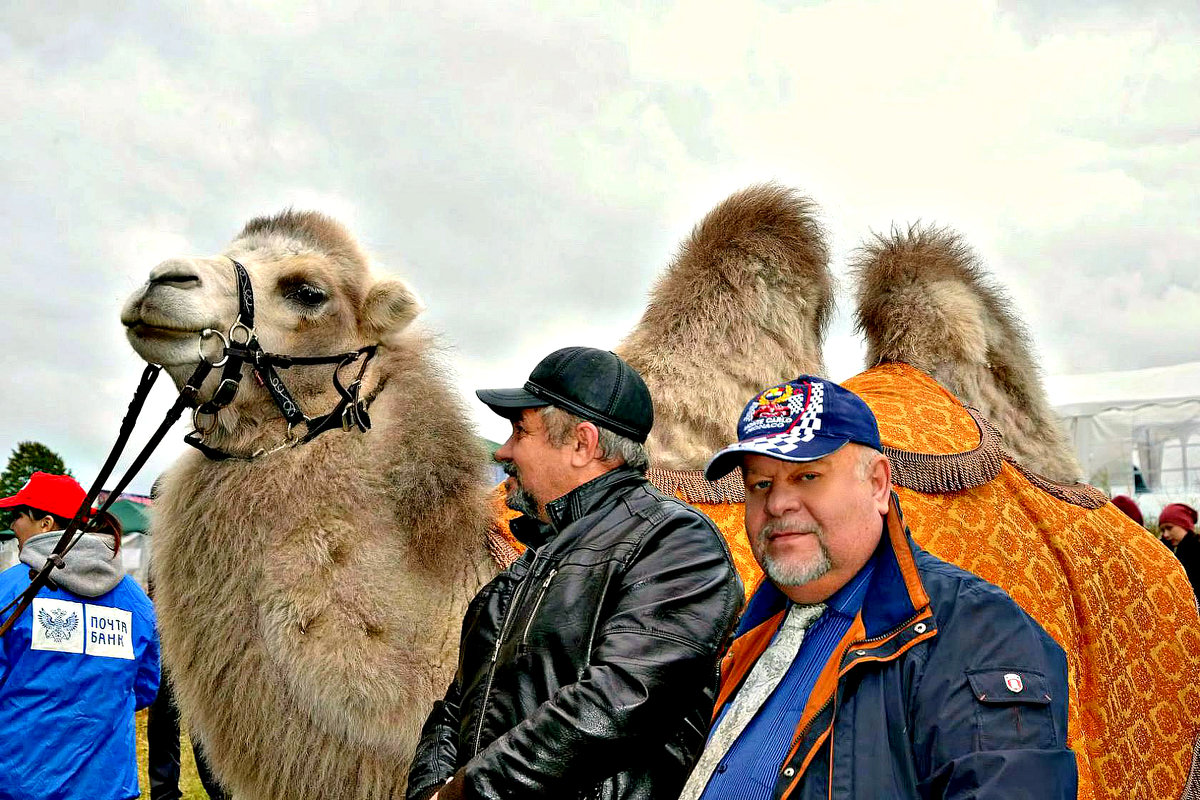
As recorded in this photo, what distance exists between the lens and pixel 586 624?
1.90m

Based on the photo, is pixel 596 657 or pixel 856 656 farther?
pixel 596 657

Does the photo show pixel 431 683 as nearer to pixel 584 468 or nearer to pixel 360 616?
pixel 360 616

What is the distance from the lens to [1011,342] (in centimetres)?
461

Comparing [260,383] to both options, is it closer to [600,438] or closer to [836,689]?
[600,438]

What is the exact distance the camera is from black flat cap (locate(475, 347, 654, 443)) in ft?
7.07

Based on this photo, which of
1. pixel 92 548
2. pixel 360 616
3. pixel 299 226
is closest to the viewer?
pixel 360 616

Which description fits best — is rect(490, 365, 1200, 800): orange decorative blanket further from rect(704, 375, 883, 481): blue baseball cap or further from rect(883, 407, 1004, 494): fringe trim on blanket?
rect(704, 375, 883, 481): blue baseball cap

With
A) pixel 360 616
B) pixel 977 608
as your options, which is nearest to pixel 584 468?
pixel 977 608

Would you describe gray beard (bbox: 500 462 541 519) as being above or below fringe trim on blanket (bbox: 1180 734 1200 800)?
above

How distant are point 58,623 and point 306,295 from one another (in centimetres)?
192

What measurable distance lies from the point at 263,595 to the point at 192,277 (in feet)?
3.18

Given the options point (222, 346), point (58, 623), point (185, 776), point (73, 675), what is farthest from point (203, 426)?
point (185, 776)

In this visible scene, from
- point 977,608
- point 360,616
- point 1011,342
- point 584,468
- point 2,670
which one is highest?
point 1011,342

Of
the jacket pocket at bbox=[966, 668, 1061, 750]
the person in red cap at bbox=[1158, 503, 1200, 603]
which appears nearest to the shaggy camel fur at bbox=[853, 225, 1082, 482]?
the jacket pocket at bbox=[966, 668, 1061, 750]
